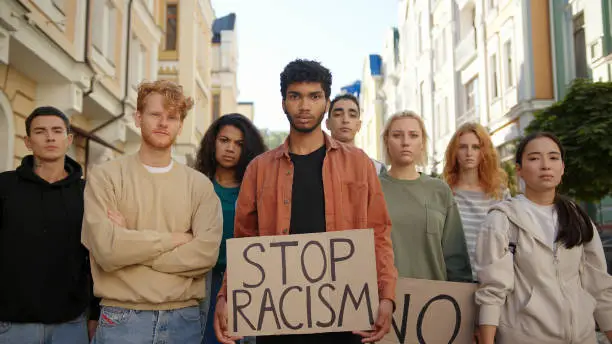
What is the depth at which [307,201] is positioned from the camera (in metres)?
2.95

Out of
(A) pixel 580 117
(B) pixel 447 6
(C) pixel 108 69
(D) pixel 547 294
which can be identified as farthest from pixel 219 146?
(B) pixel 447 6

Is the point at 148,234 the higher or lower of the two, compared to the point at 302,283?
higher

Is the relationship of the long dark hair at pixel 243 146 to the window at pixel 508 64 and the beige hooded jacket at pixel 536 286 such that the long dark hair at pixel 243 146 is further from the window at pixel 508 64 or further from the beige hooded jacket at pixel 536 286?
the window at pixel 508 64

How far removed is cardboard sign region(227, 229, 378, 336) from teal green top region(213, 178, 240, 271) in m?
1.10

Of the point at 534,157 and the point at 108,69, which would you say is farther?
the point at 108,69

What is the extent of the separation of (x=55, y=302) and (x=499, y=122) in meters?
18.4

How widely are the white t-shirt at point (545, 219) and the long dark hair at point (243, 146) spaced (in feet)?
6.61

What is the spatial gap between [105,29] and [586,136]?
33.6 ft

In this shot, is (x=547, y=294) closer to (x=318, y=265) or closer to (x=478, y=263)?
(x=478, y=263)

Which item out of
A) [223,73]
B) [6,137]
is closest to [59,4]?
→ [6,137]

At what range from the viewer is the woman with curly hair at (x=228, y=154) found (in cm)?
433

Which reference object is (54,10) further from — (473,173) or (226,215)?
(473,173)

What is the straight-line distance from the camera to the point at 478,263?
130 inches

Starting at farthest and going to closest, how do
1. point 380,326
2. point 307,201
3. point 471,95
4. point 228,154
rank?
point 471,95, point 228,154, point 307,201, point 380,326
